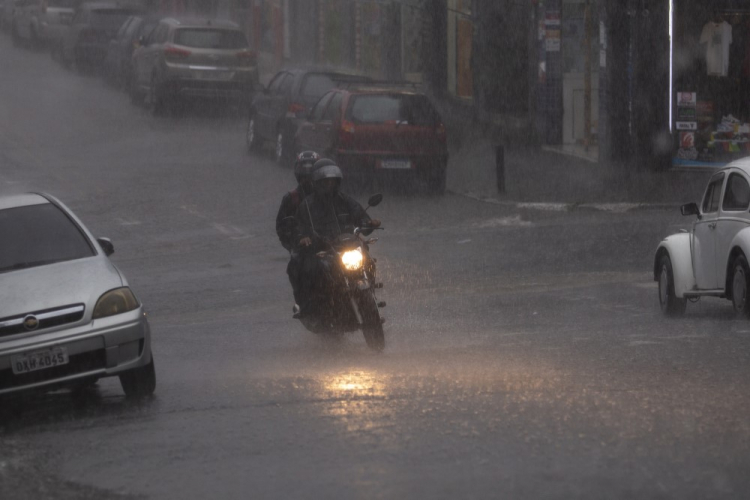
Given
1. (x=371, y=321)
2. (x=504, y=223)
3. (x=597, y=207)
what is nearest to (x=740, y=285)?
(x=371, y=321)

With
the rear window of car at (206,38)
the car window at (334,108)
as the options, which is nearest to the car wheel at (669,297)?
the car window at (334,108)

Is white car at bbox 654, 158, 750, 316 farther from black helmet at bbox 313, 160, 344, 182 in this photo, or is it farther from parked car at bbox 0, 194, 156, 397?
parked car at bbox 0, 194, 156, 397

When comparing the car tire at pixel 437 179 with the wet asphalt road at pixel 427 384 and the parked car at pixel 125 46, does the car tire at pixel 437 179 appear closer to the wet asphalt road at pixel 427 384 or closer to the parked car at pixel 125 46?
the wet asphalt road at pixel 427 384

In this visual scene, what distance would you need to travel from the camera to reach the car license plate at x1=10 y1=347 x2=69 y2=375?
805cm

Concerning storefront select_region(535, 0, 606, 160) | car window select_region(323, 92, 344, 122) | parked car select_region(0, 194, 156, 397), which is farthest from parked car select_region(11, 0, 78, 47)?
parked car select_region(0, 194, 156, 397)

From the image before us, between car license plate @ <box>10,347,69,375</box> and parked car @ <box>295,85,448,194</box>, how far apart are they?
520 inches

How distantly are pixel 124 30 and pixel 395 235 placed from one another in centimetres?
2235

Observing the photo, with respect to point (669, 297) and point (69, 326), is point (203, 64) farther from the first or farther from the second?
point (69, 326)

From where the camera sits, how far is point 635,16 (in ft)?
73.6

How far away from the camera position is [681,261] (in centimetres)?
1212

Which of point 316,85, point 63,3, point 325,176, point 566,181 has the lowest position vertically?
point 566,181

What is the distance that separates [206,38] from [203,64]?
64cm

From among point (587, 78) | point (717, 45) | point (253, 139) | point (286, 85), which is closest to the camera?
point (717, 45)

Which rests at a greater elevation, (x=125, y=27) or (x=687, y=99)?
(x=125, y=27)
